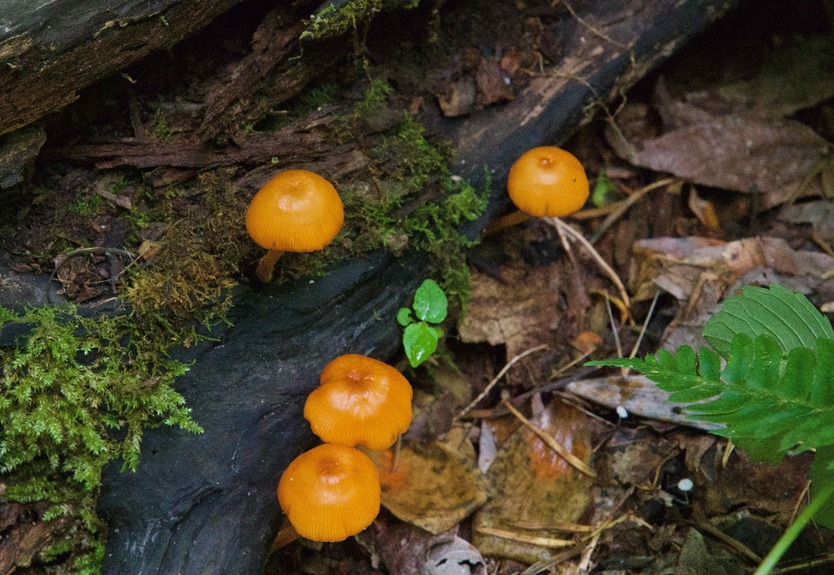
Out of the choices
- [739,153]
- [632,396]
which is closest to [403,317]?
[632,396]

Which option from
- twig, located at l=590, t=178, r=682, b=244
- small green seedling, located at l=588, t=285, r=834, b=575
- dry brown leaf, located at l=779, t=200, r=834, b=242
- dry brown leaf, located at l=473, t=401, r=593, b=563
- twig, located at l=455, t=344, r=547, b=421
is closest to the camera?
small green seedling, located at l=588, t=285, r=834, b=575

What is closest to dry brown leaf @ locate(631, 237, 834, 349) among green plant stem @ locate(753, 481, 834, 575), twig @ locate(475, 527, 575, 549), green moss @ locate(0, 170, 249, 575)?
twig @ locate(475, 527, 575, 549)

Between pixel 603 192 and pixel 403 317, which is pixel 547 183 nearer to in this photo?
pixel 403 317

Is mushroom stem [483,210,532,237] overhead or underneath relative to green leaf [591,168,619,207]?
overhead

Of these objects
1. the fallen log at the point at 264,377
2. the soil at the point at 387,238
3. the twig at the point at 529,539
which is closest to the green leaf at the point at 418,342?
the fallen log at the point at 264,377

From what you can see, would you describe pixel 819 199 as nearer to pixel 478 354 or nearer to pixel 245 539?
pixel 478 354

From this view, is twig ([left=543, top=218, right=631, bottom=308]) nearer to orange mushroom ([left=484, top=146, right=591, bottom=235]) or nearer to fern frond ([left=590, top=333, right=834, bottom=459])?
orange mushroom ([left=484, top=146, right=591, bottom=235])

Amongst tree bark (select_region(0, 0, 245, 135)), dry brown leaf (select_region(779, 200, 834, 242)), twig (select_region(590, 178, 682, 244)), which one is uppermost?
tree bark (select_region(0, 0, 245, 135))

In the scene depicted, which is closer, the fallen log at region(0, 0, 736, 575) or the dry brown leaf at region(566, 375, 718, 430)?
the fallen log at region(0, 0, 736, 575)
